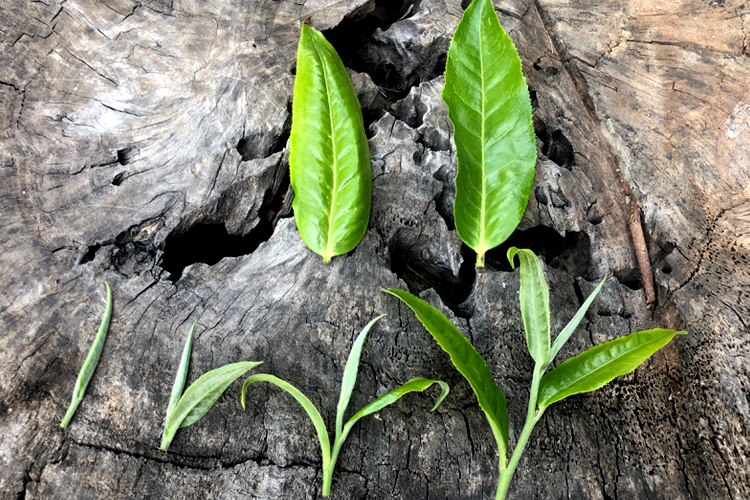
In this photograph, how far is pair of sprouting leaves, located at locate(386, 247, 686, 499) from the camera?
1.11m

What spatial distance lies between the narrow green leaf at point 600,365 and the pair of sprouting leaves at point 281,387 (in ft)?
0.84

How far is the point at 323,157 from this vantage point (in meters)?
1.35

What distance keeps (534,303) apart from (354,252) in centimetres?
47

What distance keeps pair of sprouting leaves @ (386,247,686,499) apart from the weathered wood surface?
0.09m

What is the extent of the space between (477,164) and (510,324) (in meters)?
0.43

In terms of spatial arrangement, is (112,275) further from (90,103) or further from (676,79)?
(676,79)

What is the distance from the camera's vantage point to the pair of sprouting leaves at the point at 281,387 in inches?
42.6

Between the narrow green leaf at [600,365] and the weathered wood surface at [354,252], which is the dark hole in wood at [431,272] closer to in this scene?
the weathered wood surface at [354,252]

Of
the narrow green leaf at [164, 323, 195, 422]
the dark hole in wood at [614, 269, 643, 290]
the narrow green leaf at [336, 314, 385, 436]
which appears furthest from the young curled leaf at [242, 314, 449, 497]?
the dark hole in wood at [614, 269, 643, 290]

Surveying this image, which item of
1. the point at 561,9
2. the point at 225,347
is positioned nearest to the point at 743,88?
the point at 561,9

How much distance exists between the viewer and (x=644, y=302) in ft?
4.58

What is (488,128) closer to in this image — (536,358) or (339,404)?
(536,358)

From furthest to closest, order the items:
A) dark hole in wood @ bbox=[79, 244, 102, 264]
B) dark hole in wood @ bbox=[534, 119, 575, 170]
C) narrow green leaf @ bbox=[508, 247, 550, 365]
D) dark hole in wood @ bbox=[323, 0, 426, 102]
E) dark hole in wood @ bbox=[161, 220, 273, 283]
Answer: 1. dark hole in wood @ bbox=[323, 0, 426, 102]
2. dark hole in wood @ bbox=[534, 119, 575, 170]
3. dark hole in wood @ bbox=[161, 220, 273, 283]
4. dark hole in wood @ bbox=[79, 244, 102, 264]
5. narrow green leaf @ bbox=[508, 247, 550, 365]

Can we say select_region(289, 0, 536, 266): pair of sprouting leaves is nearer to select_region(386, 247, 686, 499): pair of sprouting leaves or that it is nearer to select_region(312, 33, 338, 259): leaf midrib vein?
select_region(312, 33, 338, 259): leaf midrib vein
